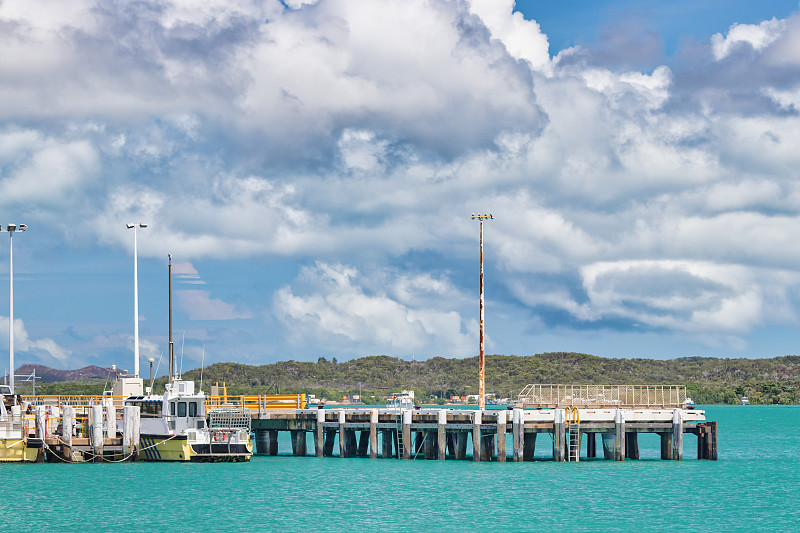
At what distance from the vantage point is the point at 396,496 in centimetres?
6650

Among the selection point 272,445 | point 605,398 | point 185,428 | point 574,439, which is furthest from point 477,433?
point 272,445

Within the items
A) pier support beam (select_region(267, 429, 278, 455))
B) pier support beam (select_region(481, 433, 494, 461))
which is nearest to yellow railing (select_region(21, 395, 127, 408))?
pier support beam (select_region(267, 429, 278, 455))

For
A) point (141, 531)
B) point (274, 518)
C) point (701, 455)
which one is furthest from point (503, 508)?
point (701, 455)

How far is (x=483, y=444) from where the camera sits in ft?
269

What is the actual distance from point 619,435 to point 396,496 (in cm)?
1664

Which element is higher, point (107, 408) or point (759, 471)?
point (107, 408)

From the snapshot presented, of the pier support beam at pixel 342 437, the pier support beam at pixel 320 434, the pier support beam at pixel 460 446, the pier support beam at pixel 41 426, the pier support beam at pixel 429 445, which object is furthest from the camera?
the pier support beam at pixel 320 434

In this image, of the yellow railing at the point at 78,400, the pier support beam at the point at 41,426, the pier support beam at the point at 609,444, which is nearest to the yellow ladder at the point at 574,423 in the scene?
the pier support beam at the point at 609,444

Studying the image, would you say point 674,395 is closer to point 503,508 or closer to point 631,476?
point 631,476

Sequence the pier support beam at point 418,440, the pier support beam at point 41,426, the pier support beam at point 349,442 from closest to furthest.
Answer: the pier support beam at point 41,426, the pier support beam at point 418,440, the pier support beam at point 349,442

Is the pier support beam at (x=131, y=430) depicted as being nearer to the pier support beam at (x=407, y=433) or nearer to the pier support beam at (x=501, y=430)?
the pier support beam at (x=407, y=433)

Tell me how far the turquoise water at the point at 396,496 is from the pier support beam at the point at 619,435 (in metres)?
1.26

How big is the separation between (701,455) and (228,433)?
104ft

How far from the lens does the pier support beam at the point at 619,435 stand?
73812 mm
